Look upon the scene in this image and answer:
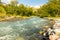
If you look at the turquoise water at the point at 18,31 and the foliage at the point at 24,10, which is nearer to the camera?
the turquoise water at the point at 18,31

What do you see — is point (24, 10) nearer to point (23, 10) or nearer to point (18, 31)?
point (23, 10)

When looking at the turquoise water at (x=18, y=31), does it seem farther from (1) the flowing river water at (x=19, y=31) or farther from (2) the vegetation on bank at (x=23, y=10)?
(2) the vegetation on bank at (x=23, y=10)

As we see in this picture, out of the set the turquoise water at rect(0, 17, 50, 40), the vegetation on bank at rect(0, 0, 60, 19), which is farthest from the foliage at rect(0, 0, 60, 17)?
the turquoise water at rect(0, 17, 50, 40)

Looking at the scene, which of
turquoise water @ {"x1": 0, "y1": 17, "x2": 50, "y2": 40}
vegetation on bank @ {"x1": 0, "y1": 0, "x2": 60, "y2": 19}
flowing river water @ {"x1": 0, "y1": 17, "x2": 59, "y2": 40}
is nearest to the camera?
flowing river water @ {"x1": 0, "y1": 17, "x2": 59, "y2": 40}

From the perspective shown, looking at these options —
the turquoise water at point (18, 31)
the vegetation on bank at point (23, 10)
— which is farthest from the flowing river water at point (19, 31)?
the vegetation on bank at point (23, 10)

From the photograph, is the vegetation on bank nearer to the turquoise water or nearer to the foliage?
the foliage

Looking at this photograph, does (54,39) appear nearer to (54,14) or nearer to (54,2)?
(54,14)

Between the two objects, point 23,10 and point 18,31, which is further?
point 23,10

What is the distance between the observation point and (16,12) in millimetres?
94125

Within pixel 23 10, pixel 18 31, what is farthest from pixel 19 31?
pixel 23 10

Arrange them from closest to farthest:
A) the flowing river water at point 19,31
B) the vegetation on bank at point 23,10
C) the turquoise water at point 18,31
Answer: the flowing river water at point 19,31 < the turquoise water at point 18,31 < the vegetation on bank at point 23,10

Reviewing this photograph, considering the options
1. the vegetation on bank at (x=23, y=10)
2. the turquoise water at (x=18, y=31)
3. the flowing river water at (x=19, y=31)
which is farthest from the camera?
the vegetation on bank at (x=23, y=10)

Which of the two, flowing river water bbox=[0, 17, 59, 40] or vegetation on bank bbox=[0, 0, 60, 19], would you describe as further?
vegetation on bank bbox=[0, 0, 60, 19]

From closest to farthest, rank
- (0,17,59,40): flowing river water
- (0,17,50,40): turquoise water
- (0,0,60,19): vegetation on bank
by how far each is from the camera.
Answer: (0,17,59,40): flowing river water
(0,17,50,40): turquoise water
(0,0,60,19): vegetation on bank
